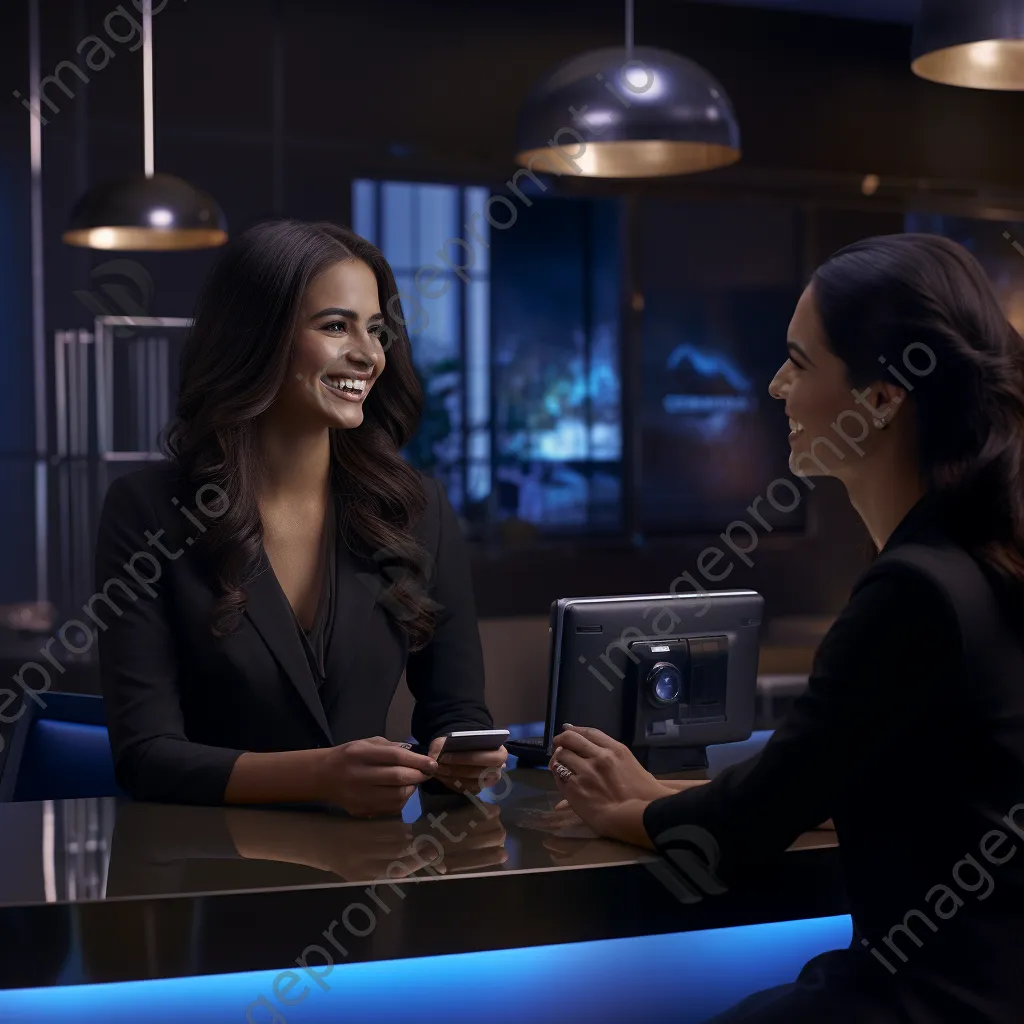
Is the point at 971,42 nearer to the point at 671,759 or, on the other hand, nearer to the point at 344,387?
the point at 344,387

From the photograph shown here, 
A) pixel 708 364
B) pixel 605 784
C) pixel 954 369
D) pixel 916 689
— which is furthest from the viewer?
pixel 708 364

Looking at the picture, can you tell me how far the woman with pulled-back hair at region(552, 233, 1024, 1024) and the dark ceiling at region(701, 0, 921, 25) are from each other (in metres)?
6.44

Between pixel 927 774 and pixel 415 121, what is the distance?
5923 millimetres

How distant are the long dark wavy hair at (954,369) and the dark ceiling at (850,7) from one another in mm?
6429

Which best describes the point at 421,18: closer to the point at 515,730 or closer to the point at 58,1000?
the point at 515,730

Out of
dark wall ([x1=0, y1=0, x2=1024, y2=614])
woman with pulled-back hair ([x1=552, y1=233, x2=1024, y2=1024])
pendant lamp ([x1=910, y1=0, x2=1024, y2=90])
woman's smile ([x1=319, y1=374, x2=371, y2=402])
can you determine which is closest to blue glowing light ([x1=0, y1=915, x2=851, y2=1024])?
woman with pulled-back hair ([x1=552, y1=233, x2=1024, y2=1024])

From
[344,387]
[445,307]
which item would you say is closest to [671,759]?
[344,387]

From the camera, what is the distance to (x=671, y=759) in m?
2.53

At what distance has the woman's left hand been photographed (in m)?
1.95

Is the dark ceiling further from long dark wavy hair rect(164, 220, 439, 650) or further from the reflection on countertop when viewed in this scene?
the reflection on countertop

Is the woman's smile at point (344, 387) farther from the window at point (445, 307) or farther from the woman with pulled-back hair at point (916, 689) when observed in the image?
the window at point (445, 307)

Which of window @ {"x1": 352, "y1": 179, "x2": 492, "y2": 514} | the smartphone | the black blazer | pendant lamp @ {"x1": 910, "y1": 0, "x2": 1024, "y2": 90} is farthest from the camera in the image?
window @ {"x1": 352, "y1": 179, "x2": 492, "y2": 514}

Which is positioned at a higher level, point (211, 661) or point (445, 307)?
point (445, 307)

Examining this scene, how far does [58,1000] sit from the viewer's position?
174cm
